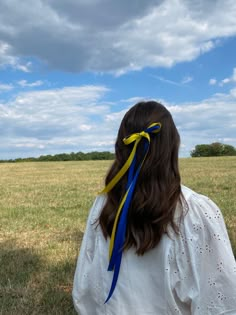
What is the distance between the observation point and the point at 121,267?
7.78 feet

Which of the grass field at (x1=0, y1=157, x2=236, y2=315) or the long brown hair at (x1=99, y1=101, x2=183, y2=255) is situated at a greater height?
the long brown hair at (x1=99, y1=101, x2=183, y2=255)

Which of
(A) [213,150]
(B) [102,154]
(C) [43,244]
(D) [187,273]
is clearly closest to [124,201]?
(D) [187,273]

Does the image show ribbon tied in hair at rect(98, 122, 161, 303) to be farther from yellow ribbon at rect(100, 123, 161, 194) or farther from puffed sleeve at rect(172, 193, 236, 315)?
puffed sleeve at rect(172, 193, 236, 315)

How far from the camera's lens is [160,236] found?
2.27 meters

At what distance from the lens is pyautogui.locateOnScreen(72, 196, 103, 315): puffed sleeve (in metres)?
2.55

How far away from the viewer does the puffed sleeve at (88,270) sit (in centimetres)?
255

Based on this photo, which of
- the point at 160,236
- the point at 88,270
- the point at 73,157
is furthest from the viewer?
the point at 73,157

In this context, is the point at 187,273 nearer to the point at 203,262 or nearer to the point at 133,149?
the point at 203,262

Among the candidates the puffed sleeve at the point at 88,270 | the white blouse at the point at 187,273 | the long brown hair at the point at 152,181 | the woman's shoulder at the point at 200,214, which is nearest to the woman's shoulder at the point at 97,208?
the puffed sleeve at the point at 88,270

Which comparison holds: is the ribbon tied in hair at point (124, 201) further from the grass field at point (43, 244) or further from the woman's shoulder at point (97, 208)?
the grass field at point (43, 244)

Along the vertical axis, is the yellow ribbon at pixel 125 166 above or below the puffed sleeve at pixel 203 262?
above

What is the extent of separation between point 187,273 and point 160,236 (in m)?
0.24

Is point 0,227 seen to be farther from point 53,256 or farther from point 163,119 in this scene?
point 163,119

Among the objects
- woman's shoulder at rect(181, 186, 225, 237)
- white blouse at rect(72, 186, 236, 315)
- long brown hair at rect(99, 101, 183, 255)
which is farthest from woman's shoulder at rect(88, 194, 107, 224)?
woman's shoulder at rect(181, 186, 225, 237)
